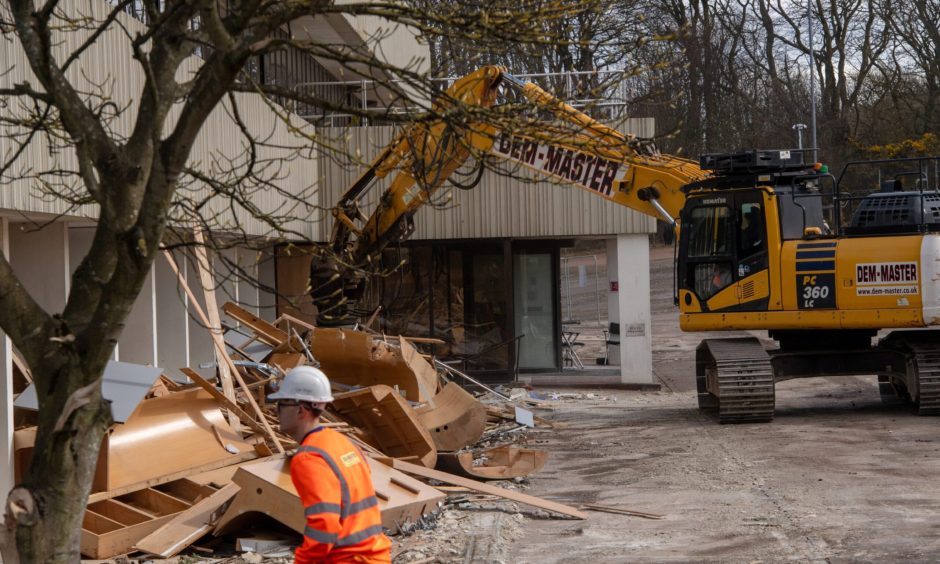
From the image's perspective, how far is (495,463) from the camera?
46.5ft

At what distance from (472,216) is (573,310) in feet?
73.8

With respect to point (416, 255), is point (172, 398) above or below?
below

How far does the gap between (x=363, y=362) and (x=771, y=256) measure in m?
5.87

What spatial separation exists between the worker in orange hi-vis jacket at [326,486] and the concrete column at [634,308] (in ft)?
58.7

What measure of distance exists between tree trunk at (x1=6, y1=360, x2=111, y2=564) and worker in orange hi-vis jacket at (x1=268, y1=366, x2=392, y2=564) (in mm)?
1389

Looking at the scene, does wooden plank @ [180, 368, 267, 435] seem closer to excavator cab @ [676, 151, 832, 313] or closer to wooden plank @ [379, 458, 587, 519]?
wooden plank @ [379, 458, 587, 519]

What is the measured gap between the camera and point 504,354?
23.8m

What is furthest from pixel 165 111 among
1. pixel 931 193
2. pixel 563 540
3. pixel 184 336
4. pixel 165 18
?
pixel 931 193

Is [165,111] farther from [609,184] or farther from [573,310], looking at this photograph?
[573,310]

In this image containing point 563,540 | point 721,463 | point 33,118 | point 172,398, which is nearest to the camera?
point 33,118

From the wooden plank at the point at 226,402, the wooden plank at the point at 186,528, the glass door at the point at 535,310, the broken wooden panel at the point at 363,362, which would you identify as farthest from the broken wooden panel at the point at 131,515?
the glass door at the point at 535,310

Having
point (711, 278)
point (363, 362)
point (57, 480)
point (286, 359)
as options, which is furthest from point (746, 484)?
point (57, 480)

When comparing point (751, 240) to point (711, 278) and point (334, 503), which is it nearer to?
point (711, 278)

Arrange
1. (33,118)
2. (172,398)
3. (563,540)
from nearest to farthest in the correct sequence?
1. (33,118)
2. (563,540)
3. (172,398)
